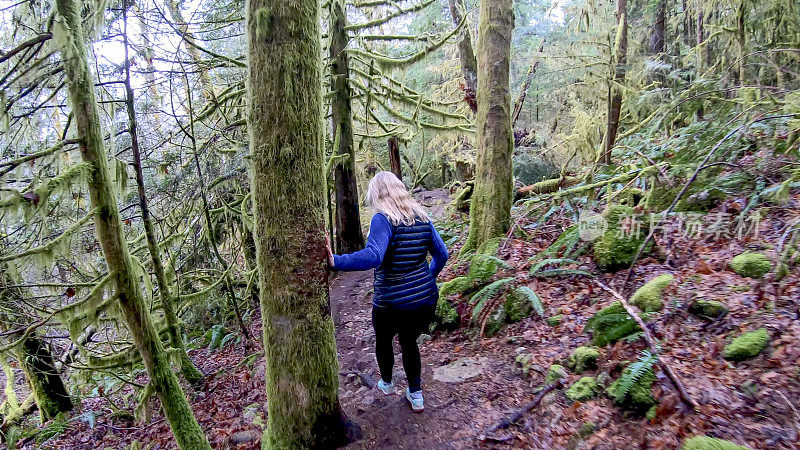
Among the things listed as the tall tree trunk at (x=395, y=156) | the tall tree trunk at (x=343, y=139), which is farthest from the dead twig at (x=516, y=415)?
the tall tree trunk at (x=395, y=156)

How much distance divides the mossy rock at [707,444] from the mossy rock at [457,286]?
3595 mm

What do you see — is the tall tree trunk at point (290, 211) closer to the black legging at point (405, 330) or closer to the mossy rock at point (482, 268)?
the black legging at point (405, 330)

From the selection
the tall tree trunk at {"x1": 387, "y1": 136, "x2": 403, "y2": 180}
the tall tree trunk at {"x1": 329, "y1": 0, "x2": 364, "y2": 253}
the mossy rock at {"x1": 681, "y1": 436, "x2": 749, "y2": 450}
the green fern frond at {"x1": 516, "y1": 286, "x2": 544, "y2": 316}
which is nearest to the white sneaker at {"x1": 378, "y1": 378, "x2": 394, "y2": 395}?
the green fern frond at {"x1": 516, "y1": 286, "x2": 544, "y2": 316}

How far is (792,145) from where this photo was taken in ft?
17.1

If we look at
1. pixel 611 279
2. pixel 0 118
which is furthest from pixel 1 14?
pixel 611 279

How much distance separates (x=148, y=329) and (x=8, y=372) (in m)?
3.89

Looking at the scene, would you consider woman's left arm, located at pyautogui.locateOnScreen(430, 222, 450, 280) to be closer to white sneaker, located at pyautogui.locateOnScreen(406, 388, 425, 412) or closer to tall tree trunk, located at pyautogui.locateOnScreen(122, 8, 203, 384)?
white sneaker, located at pyautogui.locateOnScreen(406, 388, 425, 412)

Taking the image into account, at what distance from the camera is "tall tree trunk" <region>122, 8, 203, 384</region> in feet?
14.9

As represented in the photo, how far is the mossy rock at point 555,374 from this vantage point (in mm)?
3789

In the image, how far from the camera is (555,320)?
188 inches

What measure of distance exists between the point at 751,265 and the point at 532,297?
2.20 meters

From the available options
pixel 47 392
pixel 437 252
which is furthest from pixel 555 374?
pixel 47 392

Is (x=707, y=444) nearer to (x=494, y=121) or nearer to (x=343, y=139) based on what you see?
(x=494, y=121)

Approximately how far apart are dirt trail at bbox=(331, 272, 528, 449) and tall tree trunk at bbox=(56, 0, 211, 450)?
5.96ft
